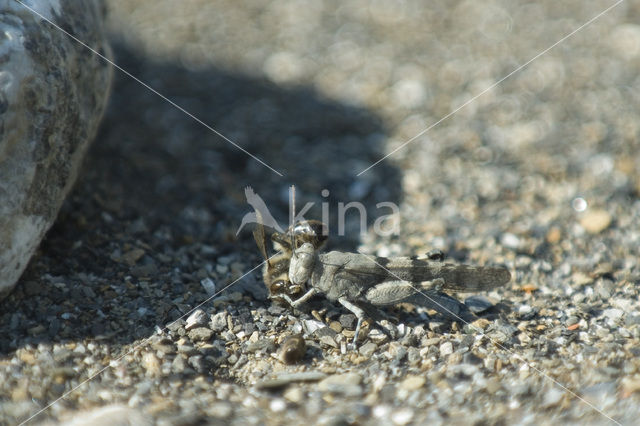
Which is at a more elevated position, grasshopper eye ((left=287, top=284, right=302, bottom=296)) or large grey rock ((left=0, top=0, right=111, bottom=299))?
large grey rock ((left=0, top=0, right=111, bottom=299))

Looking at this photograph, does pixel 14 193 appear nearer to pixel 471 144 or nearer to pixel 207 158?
pixel 207 158

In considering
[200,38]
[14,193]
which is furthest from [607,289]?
[200,38]

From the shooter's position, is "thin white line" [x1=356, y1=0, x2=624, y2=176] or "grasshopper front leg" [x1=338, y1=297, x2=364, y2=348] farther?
"thin white line" [x1=356, y1=0, x2=624, y2=176]

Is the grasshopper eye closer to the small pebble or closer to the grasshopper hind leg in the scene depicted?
the grasshopper hind leg

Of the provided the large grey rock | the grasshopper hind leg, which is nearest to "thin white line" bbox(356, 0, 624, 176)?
the grasshopper hind leg

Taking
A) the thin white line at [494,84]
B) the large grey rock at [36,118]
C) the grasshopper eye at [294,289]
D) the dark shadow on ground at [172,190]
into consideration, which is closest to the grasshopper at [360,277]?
the grasshopper eye at [294,289]

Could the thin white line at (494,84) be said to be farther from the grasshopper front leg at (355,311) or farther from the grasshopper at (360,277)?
the grasshopper front leg at (355,311)

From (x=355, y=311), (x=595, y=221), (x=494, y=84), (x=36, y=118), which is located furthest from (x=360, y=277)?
(x=494, y=84)
